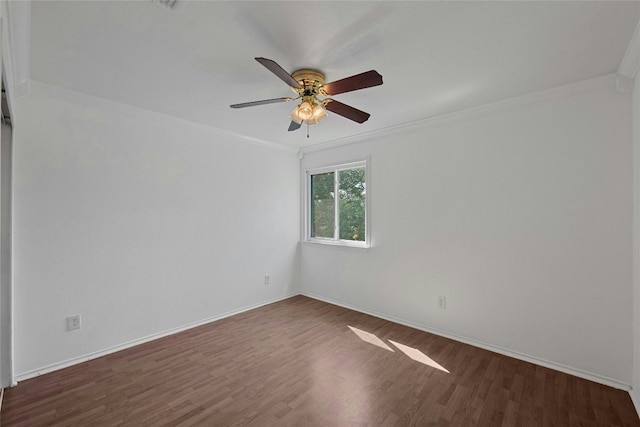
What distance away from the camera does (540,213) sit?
8.39ft

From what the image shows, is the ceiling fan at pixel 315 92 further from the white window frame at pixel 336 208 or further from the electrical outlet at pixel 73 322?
the electrical outlet at pixel 73 322

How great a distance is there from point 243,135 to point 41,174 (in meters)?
2.11

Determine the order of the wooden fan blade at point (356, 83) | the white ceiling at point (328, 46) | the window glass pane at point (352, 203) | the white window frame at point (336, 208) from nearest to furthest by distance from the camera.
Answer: the white ceiling at point (328, 46)
the wooden fan blade at point (356, 83)
the white window frame at point (336, 208)
the window glass pane at point (352, 203)

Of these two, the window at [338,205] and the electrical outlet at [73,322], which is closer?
the electrical outlet at [73,322]

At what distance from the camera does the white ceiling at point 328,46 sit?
5.05ft

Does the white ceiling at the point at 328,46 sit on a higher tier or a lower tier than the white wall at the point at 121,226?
higher

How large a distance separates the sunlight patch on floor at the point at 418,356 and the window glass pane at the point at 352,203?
5.15 ft

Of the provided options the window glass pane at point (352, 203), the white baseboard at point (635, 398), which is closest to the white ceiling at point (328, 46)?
the window glass pane at point (352, 203)

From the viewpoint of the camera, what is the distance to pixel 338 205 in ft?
14.4

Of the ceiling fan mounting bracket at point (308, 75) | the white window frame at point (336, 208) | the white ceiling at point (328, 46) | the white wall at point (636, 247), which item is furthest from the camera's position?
the white window frame at point (336, 208)

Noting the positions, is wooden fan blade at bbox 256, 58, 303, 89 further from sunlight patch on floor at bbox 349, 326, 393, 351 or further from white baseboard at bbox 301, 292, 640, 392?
white baseboard at bbox 301, 292, 640, 392

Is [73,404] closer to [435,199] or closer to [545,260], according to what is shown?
[435,199]

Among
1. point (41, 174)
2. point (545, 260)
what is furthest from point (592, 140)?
point (41, 174)

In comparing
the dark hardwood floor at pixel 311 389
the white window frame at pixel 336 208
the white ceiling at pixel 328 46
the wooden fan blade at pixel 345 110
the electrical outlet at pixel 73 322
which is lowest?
the dark hardwood floor at pixel 311 389
